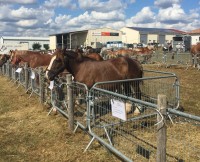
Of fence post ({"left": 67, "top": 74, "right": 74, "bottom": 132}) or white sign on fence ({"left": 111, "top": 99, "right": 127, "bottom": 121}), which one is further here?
fence post ({"left": 67, "top": 74, "right": 74, "bottom": 132})

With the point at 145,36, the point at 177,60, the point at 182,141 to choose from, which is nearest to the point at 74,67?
the point at 182,141

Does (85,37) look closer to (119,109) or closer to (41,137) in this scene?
(41,137)

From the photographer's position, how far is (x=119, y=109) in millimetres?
5352

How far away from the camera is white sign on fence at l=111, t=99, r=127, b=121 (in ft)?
17.1

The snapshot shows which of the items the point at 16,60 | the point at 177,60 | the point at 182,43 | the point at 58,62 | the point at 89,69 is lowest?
the point at 177,60

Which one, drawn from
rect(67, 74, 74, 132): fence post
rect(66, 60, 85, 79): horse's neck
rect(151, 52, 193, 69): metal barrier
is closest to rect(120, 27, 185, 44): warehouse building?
rect(151, 52, 193, 69): metal barrier

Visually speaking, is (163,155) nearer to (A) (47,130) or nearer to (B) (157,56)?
(A) (47,130)

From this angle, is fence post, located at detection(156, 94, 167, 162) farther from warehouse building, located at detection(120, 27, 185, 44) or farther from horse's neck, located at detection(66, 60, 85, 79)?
warehouse building, located at detection(120, 27, 185, 44)

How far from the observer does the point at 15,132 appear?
8.28 m

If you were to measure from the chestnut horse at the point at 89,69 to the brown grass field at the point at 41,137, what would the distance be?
4.51 ft

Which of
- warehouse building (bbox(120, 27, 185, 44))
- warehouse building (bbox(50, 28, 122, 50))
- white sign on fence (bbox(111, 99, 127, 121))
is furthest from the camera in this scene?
warehouse building (bbox(120, 27, 185, 44))

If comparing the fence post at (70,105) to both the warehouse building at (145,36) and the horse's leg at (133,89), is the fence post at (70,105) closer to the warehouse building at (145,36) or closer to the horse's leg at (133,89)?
the horse's leg at (133,89)

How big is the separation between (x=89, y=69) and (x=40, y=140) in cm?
271

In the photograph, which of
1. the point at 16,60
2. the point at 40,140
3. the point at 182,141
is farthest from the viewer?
the point at 16,60
